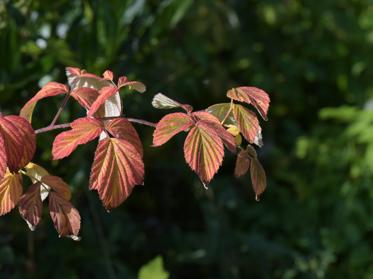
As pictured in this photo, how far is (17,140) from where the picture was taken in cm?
99

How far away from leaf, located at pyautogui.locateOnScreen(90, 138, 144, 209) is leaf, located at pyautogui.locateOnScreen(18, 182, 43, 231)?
11cm

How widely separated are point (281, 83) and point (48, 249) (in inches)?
55.7

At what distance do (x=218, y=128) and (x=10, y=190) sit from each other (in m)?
0.31

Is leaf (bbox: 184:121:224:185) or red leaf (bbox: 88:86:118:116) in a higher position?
red leaf (bbox: 88:86:118:116)

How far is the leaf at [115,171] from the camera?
1.00 metres

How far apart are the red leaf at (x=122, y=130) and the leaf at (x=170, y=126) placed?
0.04 m

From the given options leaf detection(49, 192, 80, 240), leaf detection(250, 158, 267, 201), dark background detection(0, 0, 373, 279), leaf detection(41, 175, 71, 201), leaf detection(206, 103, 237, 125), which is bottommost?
dark background detection(0, 0, 373, 279)

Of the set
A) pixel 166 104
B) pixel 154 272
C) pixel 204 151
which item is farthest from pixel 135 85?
pixel 154 272

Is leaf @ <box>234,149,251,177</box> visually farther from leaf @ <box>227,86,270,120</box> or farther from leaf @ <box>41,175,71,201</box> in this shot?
leaf @ <box>41,175,71,201</box>

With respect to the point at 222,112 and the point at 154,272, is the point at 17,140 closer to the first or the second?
the point at 222,112

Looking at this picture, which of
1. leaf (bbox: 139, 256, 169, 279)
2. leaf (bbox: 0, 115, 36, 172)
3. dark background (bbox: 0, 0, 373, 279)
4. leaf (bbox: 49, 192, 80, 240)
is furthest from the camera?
dark background (bbox: 0, 0, 373, 279)

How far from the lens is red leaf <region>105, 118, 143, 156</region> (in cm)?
104

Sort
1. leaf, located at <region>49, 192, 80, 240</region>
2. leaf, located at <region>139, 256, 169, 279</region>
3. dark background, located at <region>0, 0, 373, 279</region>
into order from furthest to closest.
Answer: dark background, located at <region>0, 0, 373, 279</region> → leaf, located at <region>139, 256, 169, 279</region> → leaf, located at <region>49, 192, 80, 240</region>

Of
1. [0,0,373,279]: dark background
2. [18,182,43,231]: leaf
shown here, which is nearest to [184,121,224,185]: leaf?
[18,182,43,231]: leaf
